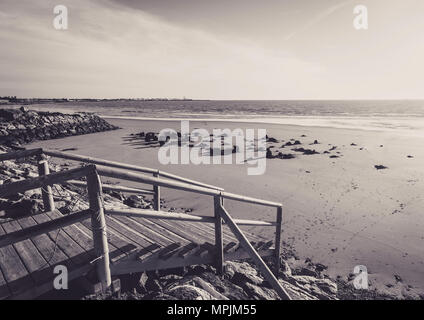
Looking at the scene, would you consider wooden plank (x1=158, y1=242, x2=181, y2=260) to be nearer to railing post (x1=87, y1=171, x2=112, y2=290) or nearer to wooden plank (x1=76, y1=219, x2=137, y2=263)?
wooden plank (x1=76, y1=219, x2=137, y2=263)

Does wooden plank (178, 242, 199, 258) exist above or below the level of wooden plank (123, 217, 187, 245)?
below

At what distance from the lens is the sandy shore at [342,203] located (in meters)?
6.89

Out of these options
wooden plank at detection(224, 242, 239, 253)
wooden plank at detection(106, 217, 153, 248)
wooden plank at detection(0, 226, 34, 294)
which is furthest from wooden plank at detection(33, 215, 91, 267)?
wooden plank at detection(224, 242, 239, 253)

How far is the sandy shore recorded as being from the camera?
689 centimetres

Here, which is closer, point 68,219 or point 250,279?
point 68,219

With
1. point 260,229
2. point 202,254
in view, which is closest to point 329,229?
point 260,229

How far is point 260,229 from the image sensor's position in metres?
8.22

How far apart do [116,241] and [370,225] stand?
24.7ft

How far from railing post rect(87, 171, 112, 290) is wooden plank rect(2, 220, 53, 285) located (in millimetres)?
570

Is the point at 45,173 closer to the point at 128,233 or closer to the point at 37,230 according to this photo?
the point at 128,233

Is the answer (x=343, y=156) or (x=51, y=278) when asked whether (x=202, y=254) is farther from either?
(x=343, y=156)

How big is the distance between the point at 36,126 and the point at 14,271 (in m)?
24.5

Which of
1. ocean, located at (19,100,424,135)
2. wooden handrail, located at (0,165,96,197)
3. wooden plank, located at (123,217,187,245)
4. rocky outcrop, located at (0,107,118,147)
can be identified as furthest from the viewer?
ocean, located at (19,100,424,135)

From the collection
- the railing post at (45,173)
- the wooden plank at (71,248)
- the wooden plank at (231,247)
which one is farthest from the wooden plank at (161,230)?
the railing post at (45,173)
